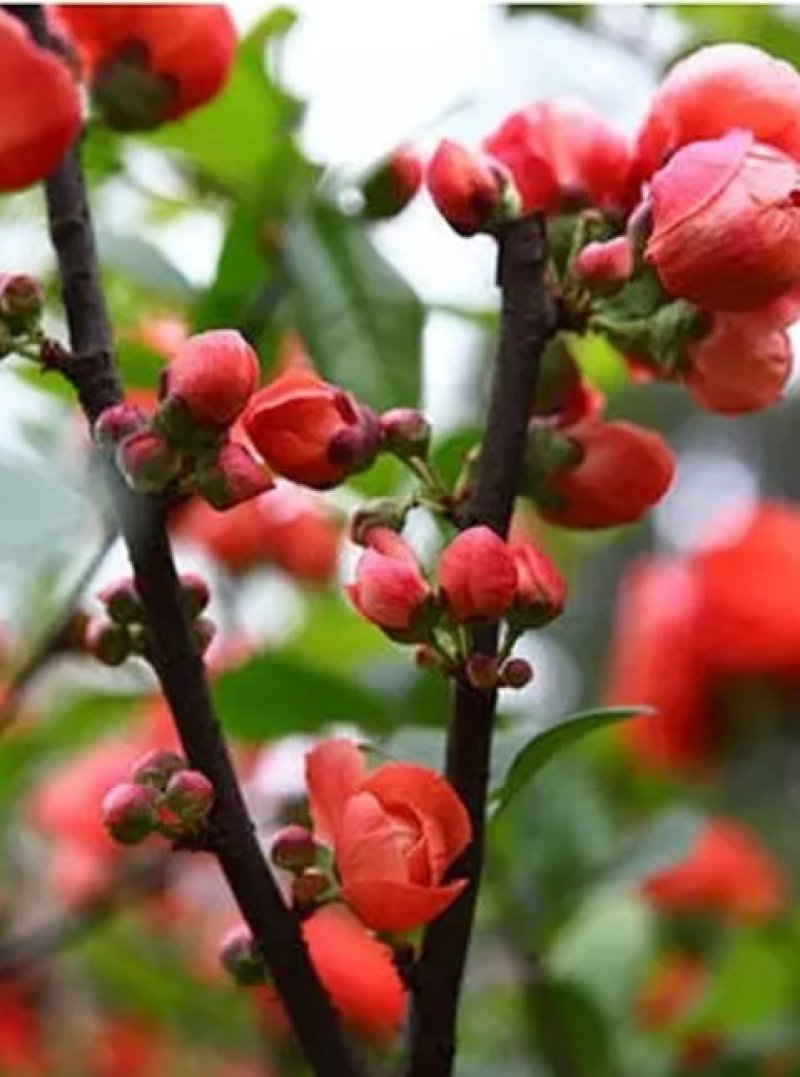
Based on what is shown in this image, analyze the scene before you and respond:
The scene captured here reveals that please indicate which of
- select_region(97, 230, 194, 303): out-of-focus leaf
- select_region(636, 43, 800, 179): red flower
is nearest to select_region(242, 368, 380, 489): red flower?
select_region(636, 43, 800, 179): red flower

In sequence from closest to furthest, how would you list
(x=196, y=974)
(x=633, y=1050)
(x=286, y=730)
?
(x=286, y=730)
(x=633, y=1050)
(x=196, y=974)

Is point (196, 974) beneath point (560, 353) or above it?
beneath

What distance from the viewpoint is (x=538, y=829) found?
1199 mm

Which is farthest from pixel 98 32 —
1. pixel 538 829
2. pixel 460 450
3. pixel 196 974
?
pixel 196 974

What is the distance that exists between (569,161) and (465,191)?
71 millimetres

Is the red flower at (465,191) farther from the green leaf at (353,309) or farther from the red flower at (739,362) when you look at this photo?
the green leaf at (353,309)

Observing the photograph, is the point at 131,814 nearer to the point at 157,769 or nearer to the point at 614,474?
the point at 157,769

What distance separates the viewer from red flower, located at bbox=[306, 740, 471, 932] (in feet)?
2.02

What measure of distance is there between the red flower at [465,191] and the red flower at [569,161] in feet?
0.18

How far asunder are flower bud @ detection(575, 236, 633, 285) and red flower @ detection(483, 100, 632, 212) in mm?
70

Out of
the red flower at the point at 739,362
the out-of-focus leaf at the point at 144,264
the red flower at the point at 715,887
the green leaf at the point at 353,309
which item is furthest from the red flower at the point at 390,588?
the red flower at the point at 715,887

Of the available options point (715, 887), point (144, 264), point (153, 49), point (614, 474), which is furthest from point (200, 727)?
point (715, 887)

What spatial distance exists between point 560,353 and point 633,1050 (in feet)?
2.04

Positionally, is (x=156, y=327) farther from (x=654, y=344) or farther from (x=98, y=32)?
(x=654, y=344)
